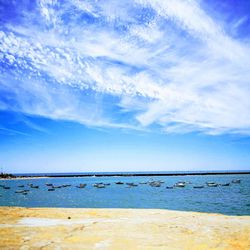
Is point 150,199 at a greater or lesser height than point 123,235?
lesser

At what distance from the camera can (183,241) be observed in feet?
28.9

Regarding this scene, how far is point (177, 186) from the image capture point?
68500 millimetres

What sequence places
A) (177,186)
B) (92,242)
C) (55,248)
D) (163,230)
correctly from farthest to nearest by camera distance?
(177,186) < (163,230) < (92,242) < (55,248)

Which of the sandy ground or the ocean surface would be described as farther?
the ocean surface

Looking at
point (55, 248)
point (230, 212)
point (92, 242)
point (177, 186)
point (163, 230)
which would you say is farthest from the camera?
point (177, 186)

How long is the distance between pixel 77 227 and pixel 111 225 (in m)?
1.51

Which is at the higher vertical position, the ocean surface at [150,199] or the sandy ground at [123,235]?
the sandy ground at [123,235]

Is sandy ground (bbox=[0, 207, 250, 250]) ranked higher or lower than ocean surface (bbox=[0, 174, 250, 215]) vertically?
higher

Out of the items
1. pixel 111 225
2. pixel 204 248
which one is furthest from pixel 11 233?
pixel 204 248

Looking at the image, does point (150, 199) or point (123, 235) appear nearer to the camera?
point (123, 235)

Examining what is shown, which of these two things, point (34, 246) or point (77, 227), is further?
point (77, 227)

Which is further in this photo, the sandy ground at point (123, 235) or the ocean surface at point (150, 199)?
the ocean surface at point (150, 199)

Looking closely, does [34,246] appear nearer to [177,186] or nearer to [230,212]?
[230,212]

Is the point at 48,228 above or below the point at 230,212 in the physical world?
above
